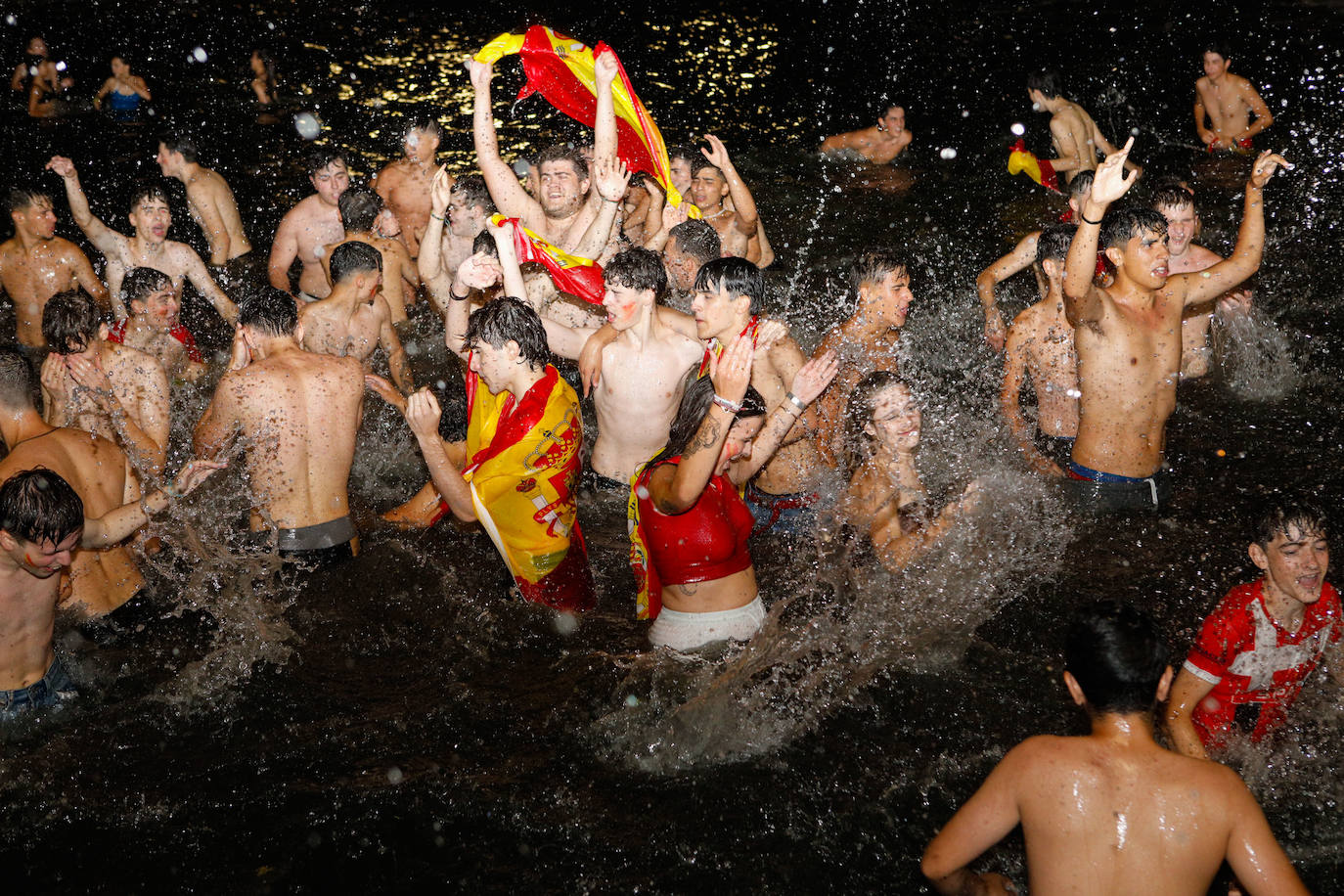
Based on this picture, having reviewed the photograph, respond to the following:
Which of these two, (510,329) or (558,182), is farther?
(558,182)

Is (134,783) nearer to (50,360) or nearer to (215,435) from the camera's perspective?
(215,435)

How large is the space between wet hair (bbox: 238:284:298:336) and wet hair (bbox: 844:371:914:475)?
106 inches

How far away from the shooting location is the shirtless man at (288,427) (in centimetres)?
500

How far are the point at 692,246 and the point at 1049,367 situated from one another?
1.93 meters

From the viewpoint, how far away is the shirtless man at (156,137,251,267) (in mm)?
8000

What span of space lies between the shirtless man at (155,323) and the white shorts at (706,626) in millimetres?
3313

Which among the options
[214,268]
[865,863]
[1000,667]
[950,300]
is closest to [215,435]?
[865,863]

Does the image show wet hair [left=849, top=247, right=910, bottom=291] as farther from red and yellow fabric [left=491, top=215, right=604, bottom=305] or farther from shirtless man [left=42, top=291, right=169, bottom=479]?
shirtless man [left=42, top=291, right=169, bottom=479]

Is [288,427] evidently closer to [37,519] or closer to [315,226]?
[37,519]

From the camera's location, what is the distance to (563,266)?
5449mm

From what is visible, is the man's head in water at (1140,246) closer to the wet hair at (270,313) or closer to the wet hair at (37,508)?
the wet hair at (270,313)

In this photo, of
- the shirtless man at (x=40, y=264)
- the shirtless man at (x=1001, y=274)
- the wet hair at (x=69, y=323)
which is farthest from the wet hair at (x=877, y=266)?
the shirtless man at (x=40, y=264)

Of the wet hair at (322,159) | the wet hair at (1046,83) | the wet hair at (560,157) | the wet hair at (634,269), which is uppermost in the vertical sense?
the wet hair at (1046,83)

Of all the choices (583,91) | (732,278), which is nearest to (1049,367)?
(732,278)
